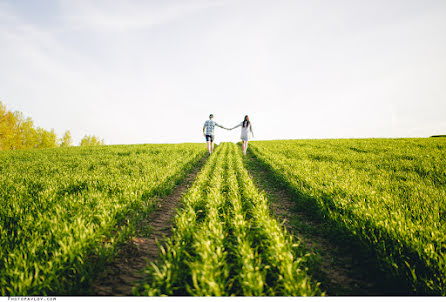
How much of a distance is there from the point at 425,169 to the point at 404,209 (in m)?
7.11

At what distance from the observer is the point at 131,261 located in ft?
11.9

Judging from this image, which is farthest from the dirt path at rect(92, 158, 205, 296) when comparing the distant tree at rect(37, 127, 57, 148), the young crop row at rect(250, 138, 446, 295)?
the distant tree at rect(37, 127, 57, 148)

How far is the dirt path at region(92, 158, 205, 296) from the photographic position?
2.98m

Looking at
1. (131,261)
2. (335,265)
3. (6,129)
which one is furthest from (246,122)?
(6,129)

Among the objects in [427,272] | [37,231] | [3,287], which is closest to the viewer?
[3,287]

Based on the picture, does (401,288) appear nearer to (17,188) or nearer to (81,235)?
(81,235)

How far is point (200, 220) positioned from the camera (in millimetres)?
4922

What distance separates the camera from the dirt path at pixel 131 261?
2.98 metres

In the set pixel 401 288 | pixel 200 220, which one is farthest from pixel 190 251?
pixel 401 288

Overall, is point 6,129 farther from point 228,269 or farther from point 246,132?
point 228,269

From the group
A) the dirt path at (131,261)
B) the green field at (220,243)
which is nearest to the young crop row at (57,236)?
the green field at (220,243)

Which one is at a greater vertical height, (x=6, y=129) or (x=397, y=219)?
(x=6, y=129)
